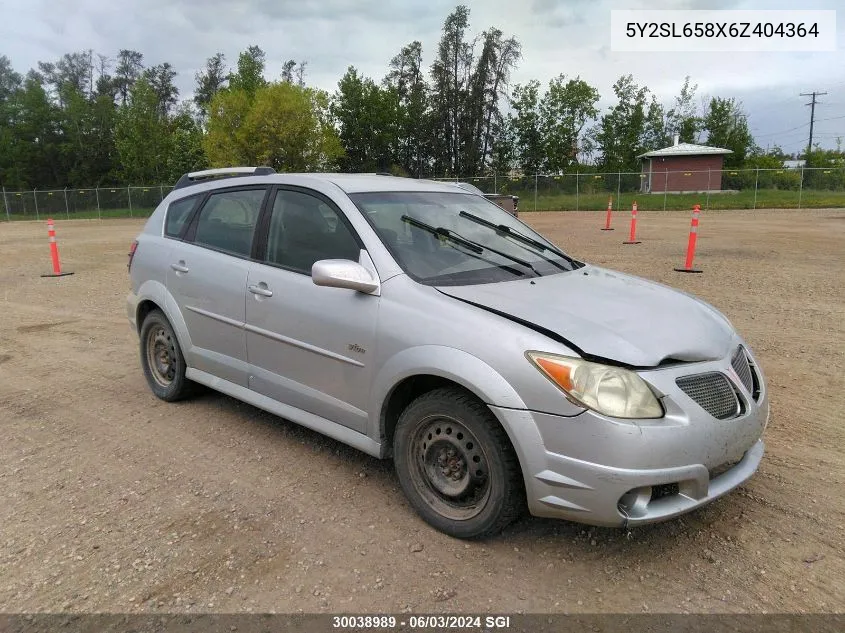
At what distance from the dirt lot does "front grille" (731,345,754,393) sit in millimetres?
686

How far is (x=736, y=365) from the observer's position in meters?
3.10

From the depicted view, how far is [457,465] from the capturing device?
119 inches

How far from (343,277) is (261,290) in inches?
34.3

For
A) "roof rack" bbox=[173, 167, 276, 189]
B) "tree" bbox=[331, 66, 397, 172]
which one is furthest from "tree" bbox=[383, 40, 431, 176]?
"roof rack" bbox=[173, 167, 276, 189]

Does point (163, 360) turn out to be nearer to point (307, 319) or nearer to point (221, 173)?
point (221, 173)

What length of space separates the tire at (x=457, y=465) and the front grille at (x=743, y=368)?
123 cm

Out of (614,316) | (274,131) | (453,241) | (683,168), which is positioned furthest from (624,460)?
(683,168)

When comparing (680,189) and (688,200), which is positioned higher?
(680,189)

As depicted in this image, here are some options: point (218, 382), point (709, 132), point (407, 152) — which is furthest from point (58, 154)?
point (218, 382)

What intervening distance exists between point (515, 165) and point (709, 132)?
19.6 m

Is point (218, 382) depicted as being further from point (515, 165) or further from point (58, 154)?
point (58, 154)

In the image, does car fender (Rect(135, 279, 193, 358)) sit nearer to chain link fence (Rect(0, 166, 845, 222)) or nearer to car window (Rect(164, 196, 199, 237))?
car window (Rect(164, 196, 199, 237))

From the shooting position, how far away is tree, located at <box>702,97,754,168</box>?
2331 inches

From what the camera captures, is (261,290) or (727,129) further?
(727,129)
